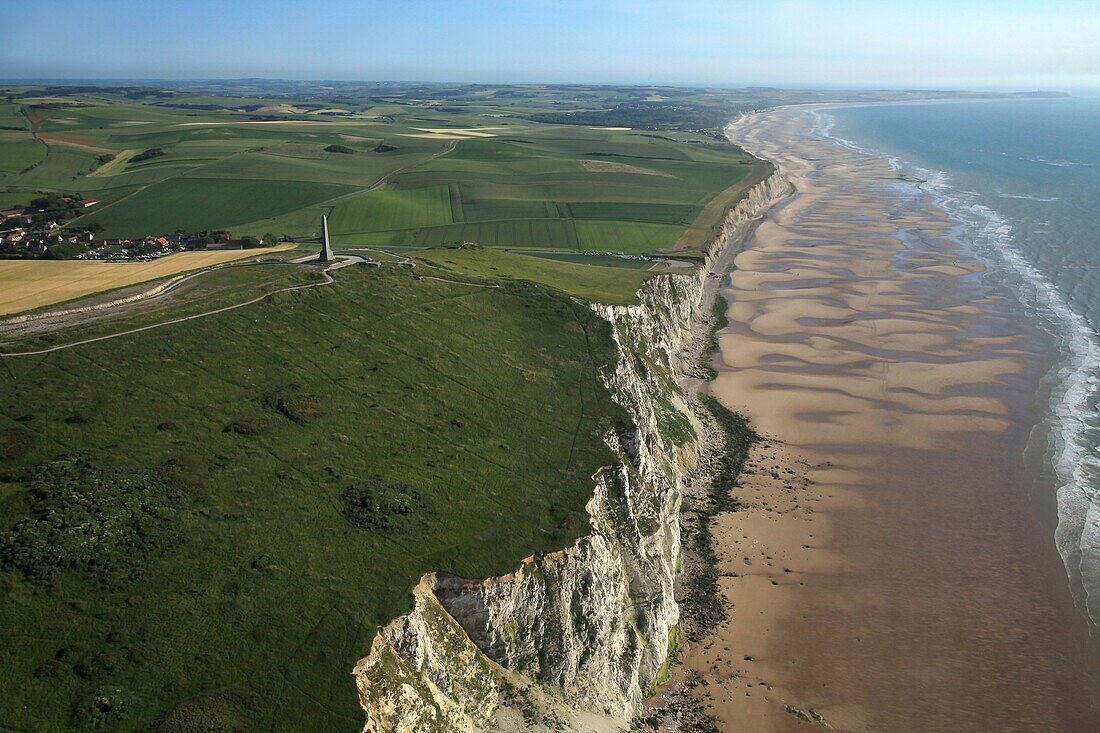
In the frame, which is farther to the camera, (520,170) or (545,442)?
(520,170)

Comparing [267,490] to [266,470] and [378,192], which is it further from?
[378,192]

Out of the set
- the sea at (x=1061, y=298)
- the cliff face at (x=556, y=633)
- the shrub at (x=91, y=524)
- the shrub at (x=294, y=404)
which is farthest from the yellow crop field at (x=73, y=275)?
the sea at (x=1061, y=298)

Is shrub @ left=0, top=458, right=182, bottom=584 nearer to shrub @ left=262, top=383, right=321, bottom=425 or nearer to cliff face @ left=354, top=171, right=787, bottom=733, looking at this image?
shrub @ left=262, top=383, right=321, bottom=425

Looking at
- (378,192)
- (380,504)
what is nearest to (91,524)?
(380,504)

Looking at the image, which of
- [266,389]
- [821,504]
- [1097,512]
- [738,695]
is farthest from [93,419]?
[1097,512]

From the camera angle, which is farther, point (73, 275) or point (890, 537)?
point (73, 275)

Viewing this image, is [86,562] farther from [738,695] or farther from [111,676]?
[738,695]
